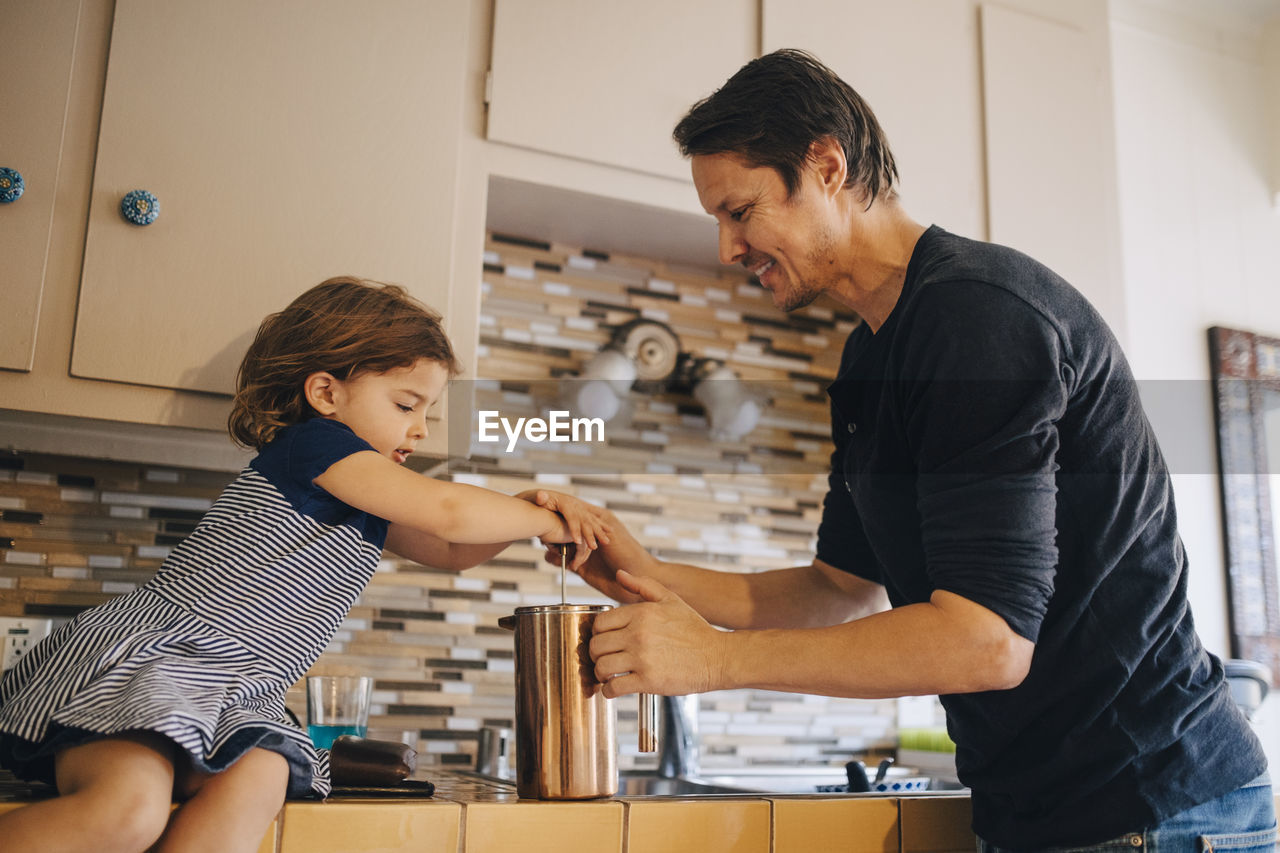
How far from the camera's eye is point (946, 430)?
100cm

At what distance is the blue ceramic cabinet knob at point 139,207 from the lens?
1.46 meters

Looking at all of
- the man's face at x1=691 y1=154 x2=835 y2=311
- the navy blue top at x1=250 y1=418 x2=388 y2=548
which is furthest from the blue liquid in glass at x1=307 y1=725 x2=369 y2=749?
the man's face at x1=691 y1=154 x2=835 y2=311

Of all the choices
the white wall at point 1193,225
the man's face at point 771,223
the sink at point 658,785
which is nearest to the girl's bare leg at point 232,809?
the man's face at point 771,223

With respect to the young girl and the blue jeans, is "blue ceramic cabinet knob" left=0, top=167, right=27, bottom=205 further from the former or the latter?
the blue jeans

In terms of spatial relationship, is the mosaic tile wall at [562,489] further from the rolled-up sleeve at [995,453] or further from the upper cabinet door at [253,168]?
the rolled-up sleeve at [995,453]

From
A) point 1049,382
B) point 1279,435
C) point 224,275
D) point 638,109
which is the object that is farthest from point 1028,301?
point 1279,435

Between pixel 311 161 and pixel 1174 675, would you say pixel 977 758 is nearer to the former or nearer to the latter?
pixel 1174 675

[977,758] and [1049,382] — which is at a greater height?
[1049,382]

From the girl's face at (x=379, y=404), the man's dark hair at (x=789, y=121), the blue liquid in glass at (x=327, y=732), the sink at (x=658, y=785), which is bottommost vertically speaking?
the sink at (x=658, y=785)

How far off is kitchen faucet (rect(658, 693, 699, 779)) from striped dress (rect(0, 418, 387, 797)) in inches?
32.3

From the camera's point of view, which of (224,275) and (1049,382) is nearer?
(1049,382)

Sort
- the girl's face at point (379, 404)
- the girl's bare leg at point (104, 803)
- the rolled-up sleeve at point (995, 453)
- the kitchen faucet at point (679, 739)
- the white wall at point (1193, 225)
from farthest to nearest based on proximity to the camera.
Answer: the white wall at point (1193, 225), the kitchen faucet at point (679, 739), the girl's face at point (379, 404), the rolled-up sleeve at point (995, 453), the girl's bare leg at point (104, 803)

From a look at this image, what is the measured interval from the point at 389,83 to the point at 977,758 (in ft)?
4.08

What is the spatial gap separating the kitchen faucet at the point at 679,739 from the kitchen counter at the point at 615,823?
0.66m
